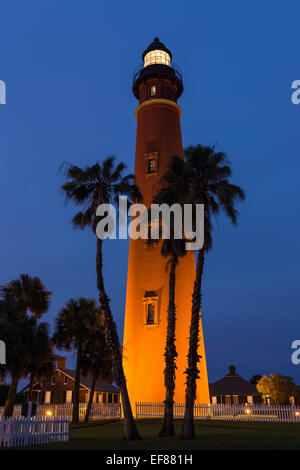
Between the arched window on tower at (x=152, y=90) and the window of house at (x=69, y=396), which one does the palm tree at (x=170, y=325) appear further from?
the window of house at (x=69, y=396)

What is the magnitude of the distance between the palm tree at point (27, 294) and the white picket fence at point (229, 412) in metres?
11.5

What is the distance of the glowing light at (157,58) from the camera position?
37875 millimetres

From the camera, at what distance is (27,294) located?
3328 cm

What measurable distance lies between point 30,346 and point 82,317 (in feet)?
16.0

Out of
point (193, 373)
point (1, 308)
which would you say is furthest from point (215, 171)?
point (1, 308)

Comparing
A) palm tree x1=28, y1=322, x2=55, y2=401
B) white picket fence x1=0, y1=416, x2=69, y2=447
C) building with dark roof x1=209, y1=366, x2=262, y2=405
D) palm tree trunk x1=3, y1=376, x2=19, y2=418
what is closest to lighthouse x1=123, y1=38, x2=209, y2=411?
palm tree x1=28, y1=322, x2=55, y2=401

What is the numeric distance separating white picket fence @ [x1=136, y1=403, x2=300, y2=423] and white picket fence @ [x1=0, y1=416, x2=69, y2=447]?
10618 mm

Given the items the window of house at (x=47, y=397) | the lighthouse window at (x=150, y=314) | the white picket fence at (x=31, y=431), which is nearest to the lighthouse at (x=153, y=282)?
the lighthouse window at (x=150, y=314)

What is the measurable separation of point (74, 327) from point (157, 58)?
2421cm

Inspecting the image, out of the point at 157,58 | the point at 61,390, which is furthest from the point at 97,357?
the point at 157,58

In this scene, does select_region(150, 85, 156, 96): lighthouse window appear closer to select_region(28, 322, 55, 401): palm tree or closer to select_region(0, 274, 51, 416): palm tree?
select_region(0, 274, 51, 416): palm tree

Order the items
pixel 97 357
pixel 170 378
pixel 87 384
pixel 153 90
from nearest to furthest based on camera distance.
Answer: pixel 170 378, pixel 97 357, pixel 153 90, pixel 87 384

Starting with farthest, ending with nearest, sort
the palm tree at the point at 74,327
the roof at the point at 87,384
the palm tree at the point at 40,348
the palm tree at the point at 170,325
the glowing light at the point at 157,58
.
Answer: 1. the roof at the point at 87,384
2. the glowing light at the point at 157,58
3. the palm tree at the point at 74,327
4. the palm tree at the point at 40,348
5. the palm tree at the point at 170,325

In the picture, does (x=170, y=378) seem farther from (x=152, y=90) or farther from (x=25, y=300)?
(x=152, y=90)
